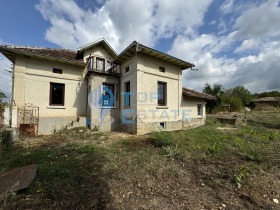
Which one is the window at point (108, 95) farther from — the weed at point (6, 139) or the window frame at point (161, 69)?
the weed at point (6, 139)

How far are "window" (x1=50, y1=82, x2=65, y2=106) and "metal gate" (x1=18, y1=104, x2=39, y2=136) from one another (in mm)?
1202

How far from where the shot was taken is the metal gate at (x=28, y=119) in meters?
9.33

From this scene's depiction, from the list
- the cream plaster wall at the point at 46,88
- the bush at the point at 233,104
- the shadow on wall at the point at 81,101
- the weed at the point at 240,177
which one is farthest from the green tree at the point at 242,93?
the weed at the point at 240,177

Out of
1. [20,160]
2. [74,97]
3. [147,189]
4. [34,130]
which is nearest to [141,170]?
[147,189]

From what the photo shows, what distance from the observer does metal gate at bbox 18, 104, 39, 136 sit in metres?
9.33

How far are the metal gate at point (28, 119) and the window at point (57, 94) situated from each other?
3.94 feet

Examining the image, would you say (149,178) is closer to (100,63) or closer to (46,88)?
(46,88)

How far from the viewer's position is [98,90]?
10.9 meters

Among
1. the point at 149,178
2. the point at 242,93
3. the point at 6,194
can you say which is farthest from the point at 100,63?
the point at 242,93

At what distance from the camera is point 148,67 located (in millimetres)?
10406

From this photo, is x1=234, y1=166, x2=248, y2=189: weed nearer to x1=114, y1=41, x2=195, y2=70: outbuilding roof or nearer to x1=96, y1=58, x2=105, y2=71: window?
x1=114, y1=41, x2=195, y2=70: outbuilding roof

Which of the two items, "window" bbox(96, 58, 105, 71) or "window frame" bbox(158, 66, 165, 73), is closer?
"window frame" bbox(158, 66, 165, 73)

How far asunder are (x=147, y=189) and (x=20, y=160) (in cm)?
457

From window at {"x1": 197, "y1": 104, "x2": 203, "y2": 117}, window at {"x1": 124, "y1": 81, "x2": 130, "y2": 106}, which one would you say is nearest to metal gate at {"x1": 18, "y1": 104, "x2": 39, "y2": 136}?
window at {"x1": 124, "y1": 81, "x2": 130, "y2": 106}
